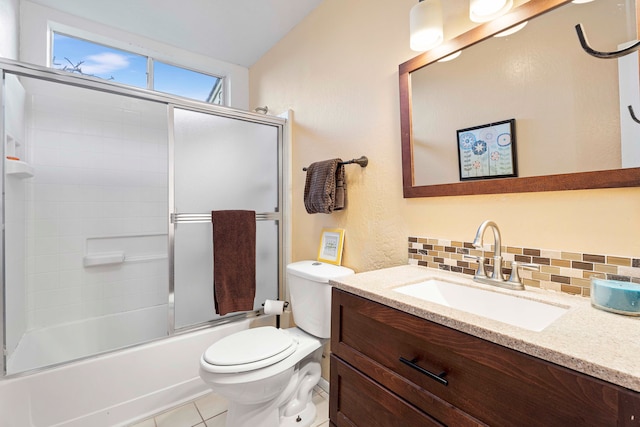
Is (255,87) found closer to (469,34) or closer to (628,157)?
(469,34)

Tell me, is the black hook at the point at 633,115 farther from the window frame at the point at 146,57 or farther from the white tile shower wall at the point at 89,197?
the white tile shower wall at the point at 89,197

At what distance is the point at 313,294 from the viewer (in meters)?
1.53

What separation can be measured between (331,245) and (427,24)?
121 centimetres

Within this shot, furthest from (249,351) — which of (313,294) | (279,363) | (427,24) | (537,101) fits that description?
(427,24)

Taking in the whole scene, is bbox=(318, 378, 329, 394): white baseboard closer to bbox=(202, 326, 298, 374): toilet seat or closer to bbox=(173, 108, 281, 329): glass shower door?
bbox=(202, 326, 298, 374): toilet seat

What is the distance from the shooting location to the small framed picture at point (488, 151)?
1.00 m

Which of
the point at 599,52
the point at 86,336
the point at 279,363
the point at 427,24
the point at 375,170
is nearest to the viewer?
the point at 599,52

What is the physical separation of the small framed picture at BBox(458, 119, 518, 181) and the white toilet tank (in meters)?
0.79

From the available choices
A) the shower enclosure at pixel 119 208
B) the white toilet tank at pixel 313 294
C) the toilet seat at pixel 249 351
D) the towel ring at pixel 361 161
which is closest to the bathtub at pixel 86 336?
the shower enclosure at pixel 119 208

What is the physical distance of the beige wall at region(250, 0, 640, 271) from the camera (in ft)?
2.80

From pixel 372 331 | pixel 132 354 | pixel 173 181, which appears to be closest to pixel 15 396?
pixel 132 354

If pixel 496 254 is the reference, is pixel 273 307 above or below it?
below

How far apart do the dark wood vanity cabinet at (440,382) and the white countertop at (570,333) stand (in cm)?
2

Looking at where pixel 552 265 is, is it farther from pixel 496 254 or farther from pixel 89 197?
pixel 89 197
